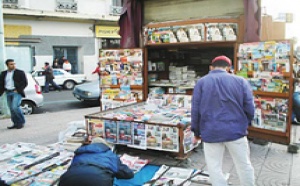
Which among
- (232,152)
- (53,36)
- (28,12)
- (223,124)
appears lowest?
(232,152)

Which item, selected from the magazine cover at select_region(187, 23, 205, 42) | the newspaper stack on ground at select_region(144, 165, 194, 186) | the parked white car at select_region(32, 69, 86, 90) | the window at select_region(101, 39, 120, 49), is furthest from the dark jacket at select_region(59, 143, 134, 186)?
the window at select_region(101, 39, 120, 49)

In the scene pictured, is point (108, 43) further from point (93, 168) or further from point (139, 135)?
point (93, 168)

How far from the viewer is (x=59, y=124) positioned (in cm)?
777

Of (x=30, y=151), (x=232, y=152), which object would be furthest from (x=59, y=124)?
(x=232, y=152)

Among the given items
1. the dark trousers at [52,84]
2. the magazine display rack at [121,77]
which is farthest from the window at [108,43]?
the magazine display rack at [121,77]

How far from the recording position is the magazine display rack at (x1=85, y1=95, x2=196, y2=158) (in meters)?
4.49

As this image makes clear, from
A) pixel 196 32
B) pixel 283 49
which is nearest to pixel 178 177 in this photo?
pixel 283 49

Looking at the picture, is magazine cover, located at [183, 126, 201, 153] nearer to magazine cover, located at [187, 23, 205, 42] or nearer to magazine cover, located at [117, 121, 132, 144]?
magazine cover, located at [117, 121, 132, 144]

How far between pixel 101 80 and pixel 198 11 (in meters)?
2.59

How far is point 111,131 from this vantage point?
502cm

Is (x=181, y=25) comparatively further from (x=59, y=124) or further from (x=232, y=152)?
(x=59, y=124)

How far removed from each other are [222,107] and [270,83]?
2.03 metres

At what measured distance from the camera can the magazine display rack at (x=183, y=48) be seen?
5.44 m

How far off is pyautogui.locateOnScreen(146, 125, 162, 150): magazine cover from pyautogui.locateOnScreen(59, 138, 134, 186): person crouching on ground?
1.44 m
